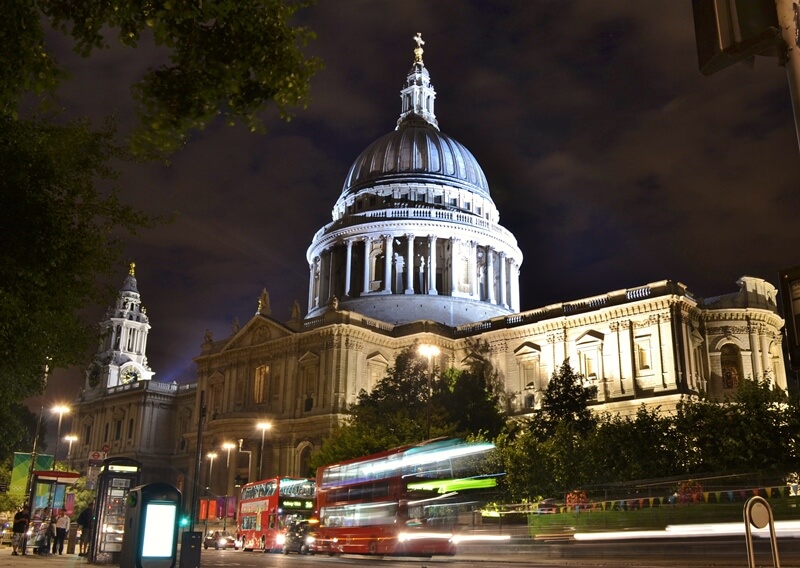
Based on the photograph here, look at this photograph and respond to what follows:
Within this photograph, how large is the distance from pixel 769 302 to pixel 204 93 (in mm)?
59775

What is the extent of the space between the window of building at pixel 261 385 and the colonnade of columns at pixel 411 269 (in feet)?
45.8

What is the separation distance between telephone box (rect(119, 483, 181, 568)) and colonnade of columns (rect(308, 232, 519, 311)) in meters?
62.6

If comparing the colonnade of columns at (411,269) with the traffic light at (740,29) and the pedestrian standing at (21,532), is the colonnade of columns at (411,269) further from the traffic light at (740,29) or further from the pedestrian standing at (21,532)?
the traffic light at (740,29)

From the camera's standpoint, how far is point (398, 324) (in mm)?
72938

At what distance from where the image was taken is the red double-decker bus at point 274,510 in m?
43.7

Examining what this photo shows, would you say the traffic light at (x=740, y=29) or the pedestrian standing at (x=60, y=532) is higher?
the traffic light at (x=740, y=29)

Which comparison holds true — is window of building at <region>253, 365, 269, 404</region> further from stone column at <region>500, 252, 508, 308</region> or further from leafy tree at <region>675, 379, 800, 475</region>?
leafy tree at <region>675, 379, 800, 475</region>

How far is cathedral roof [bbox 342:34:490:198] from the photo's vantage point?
89938mm

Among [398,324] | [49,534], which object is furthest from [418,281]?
[49,534]

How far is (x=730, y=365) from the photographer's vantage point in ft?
196

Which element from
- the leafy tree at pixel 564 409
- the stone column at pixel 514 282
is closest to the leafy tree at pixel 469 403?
the leafy tree at pixel 564 409

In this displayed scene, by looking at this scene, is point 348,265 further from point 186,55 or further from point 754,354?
point 186,55

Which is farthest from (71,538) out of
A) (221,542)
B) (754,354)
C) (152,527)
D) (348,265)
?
(348,265)

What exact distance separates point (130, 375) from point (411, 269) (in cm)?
4967
